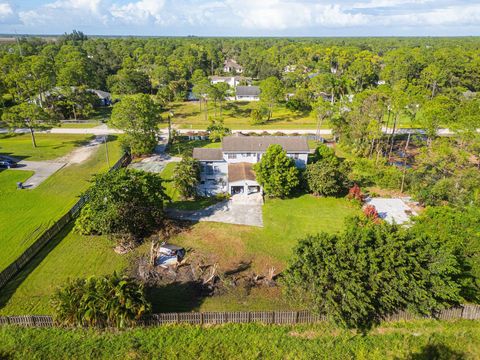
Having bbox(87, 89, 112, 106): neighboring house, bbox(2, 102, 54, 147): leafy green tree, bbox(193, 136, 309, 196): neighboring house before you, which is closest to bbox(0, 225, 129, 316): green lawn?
bbox(193, 136, 309, 196): neighboring house

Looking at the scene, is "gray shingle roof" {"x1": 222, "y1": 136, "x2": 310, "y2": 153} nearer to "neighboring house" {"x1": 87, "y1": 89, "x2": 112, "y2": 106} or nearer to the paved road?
the paved road

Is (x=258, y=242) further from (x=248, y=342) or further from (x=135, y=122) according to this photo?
(x=135, y=122)

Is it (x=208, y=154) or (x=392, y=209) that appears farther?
(x=208, y=154)

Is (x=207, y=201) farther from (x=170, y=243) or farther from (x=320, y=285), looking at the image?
(x=320, y=285)

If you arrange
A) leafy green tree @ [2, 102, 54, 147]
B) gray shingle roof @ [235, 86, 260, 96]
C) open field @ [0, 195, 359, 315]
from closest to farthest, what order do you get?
open field @ [0, 195, 359, 315] → leafy green tree @ [2, 102, 54, 147] → gray shingle roof @ [235, 86, 260, 96]

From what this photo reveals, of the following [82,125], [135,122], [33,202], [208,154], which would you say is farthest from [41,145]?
[208,154]

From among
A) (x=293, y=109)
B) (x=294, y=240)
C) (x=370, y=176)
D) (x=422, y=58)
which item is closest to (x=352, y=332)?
(x=294, y=240)

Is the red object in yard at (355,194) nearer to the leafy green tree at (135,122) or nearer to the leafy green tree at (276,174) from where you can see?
the leafy green tree at (276,174)
